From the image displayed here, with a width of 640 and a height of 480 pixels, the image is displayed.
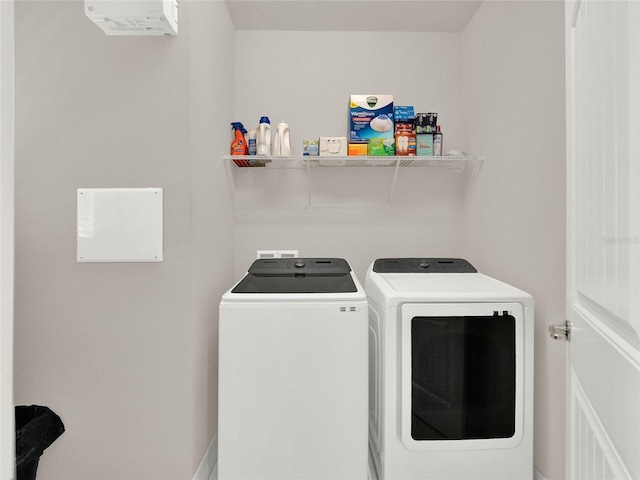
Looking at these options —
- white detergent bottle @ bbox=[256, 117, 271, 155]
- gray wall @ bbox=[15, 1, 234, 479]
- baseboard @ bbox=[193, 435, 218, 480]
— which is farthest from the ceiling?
baseboard @ bbox=[193, 435, 218, 480]

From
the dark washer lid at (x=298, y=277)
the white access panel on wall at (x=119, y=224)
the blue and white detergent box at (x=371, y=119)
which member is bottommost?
the dark washer lid at (x=298, y=277)

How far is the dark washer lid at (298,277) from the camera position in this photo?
1623 millimetres

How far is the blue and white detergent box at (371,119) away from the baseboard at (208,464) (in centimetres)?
183

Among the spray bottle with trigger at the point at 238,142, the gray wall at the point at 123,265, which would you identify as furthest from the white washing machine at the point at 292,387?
the spray bottle with trigger at the point at 238,142

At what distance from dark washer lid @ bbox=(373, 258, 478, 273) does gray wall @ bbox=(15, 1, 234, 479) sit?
1.07 meters

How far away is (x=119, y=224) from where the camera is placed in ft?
4.95

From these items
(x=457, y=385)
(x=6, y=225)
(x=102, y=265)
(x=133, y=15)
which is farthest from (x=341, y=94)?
(x=6, y=225)

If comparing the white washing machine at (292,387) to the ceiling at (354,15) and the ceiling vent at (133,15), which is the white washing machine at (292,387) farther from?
the ceiling at (354,15)

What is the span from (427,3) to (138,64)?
5.37ft

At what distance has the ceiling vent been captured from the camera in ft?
4.24

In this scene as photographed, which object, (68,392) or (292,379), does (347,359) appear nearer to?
(292,379)

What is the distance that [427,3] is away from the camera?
82.9 inches

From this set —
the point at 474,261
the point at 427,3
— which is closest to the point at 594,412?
the point at 474,261

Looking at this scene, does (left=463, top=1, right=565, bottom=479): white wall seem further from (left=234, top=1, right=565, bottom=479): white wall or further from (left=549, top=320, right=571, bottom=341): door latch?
(left=549, top=320, right=571, bottom=341): door latch
